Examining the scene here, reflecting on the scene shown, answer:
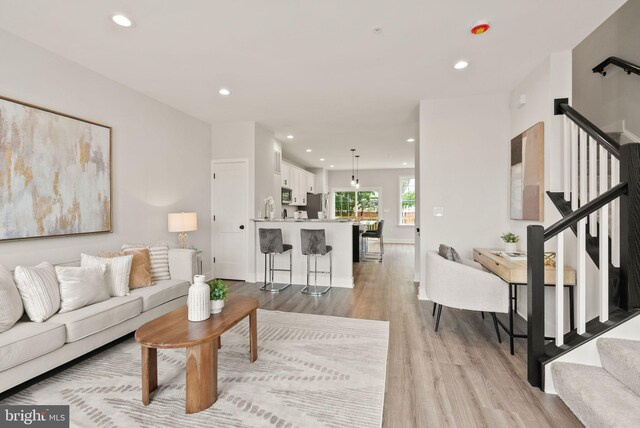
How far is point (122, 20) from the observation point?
227 cm

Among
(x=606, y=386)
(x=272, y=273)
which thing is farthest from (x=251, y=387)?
(x=272, y=273)

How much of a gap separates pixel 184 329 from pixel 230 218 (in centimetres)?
327

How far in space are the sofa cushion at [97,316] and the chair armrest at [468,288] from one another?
2.87m

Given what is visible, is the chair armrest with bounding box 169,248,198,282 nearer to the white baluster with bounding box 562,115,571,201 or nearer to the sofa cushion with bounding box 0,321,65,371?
the sofa cushion with bounding box 0,321,65,371

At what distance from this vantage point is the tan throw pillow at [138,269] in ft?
9.52

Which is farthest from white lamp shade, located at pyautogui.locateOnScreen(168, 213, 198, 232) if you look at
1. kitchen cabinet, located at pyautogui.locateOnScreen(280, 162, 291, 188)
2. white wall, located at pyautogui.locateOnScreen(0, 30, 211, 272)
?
kitchen cabinet, located at pyautogui.locateOnScreen(280, 162, 291, 188)

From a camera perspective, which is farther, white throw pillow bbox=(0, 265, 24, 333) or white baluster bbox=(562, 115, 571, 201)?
white baluster bbox=(562, 115, 571, 201)

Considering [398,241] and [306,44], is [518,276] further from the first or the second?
[398,241]

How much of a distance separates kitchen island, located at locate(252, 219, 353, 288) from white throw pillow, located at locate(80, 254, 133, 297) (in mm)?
2176

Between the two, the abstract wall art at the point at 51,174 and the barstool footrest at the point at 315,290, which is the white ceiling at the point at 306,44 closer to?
the abstract wall art at the point at 51,174

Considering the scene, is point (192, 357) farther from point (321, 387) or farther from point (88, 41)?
point (88, 41)

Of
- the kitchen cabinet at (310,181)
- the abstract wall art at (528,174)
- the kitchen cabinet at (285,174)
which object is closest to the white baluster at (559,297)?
the abstract wall art at (528,174)

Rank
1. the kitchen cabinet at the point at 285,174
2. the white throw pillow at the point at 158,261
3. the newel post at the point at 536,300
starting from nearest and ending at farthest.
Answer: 1. the newel post at the point at 536,300
2. the white throw pillow at the point at 158,261
3. the kitchen cabinet at the point at 285,174

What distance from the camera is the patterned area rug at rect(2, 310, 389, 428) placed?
1698 millimetres
